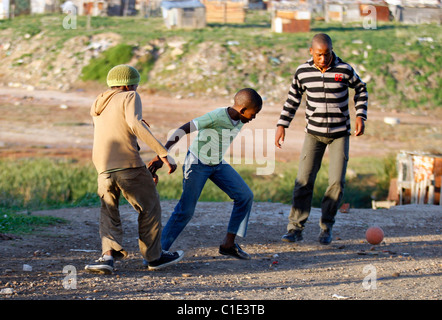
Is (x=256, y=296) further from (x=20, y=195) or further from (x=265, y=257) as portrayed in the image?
(x=20, y=195)

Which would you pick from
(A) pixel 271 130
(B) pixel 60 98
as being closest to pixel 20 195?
(A) pixel 271 130

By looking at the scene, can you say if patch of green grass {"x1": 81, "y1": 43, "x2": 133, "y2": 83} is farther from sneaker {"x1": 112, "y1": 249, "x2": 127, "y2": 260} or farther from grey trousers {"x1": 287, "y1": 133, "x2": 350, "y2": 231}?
sneaker {"x1": 112, "y1": 249, "x2": 127, "y2": 260}

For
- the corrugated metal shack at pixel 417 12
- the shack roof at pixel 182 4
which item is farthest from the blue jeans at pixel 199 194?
the corrugated metal shack at pixel 417 12

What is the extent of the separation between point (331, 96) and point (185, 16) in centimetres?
1956

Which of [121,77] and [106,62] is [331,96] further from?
[106,62]

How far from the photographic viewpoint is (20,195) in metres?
9.41

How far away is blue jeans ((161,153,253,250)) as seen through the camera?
5230 millimetres

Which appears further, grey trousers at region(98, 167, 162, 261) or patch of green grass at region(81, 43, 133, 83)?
patch of green grass at region(81, 43, 133, 83)

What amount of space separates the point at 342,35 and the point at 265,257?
19.1m

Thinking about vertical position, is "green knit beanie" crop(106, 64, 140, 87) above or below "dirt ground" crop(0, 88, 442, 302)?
above

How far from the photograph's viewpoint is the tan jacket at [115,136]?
4695 millimetres

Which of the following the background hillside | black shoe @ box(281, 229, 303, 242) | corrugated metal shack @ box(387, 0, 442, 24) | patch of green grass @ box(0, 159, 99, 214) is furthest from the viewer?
corrugated metal shack @ box(387, 0, 442, 24)

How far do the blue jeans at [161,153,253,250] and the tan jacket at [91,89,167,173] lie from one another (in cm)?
55

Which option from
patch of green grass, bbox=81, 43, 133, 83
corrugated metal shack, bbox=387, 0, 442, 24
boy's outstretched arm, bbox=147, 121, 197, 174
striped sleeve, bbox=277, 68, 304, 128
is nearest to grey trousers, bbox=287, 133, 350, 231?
striped sleeve, bbox=277, 68, 304, 128
